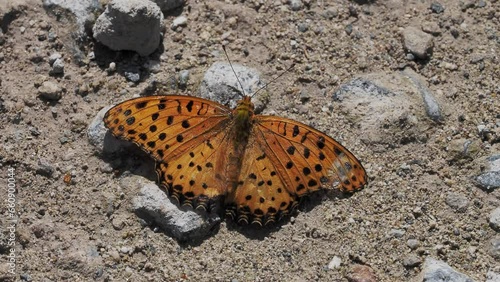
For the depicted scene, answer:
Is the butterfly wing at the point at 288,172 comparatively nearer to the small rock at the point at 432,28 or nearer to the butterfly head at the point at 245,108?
the butterfly head at the point at 245,108

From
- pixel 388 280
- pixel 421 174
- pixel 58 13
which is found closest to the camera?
pixel 388 280

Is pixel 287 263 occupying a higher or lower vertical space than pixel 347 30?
lower

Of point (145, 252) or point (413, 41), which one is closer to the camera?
point (145, 252)

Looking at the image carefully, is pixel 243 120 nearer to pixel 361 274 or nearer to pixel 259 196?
pixel 259 196

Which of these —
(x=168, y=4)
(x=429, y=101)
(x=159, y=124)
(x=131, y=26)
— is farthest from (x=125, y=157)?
(x=429, y=101)

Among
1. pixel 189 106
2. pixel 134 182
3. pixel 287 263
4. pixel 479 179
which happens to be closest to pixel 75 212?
pixel 134 182

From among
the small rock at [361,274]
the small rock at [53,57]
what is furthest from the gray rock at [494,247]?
the small rock at [53,57]

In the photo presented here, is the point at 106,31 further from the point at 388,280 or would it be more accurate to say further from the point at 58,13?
the point at 388,280
